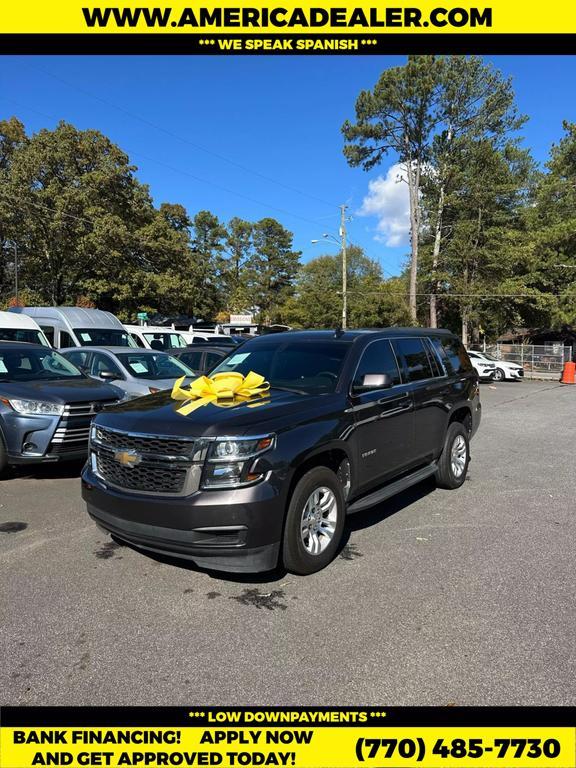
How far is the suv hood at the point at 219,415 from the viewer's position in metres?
3.47

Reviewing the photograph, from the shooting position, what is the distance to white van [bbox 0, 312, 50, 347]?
392 inches

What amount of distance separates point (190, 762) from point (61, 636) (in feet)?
3.97

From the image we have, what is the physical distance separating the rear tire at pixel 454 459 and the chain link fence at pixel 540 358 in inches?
1065

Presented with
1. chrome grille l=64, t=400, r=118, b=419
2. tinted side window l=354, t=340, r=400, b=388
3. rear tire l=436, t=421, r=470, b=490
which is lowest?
rear tire l=436, t=421, r=470, b=490

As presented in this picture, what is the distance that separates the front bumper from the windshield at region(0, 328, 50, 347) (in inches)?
302

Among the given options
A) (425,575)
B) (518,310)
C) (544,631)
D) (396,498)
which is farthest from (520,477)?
(518,310)

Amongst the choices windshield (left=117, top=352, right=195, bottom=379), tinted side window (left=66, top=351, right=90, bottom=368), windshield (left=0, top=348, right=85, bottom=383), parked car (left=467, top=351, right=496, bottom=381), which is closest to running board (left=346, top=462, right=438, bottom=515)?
windshield (left=117, top=352, right=195, bottom=379)

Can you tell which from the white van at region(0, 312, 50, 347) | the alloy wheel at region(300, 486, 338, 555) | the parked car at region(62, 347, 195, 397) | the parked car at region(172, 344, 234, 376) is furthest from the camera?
the parked car at region(172, 344, 234, 376)

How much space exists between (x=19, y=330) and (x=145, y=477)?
7983 mm

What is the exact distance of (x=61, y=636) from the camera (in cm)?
307

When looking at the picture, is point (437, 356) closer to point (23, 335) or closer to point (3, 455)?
point (3, 455)

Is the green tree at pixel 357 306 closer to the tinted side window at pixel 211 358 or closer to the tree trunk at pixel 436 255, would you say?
the tree trunk at pixel 436 255

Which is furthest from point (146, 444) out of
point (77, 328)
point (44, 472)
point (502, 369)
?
point (502, 369)

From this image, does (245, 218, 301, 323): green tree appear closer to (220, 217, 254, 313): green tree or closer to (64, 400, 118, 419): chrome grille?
(220, 217, 254, 313): green tree
